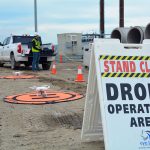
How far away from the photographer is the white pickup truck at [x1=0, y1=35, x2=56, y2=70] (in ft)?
66.0

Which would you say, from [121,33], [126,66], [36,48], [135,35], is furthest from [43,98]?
[36,48]

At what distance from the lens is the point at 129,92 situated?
16.7 feet

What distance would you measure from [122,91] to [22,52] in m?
15.4

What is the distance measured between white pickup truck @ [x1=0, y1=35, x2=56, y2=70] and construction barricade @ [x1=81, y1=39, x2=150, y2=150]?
14949 millimetres

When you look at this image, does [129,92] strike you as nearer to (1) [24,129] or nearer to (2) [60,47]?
(1) [24,129]

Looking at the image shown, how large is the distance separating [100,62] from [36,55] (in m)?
14.4

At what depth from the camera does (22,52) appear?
20109 millimetres

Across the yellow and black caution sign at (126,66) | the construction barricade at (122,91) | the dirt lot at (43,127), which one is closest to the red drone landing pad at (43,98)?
the dirt lot at (43,127)

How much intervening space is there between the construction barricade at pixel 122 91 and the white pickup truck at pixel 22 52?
14.9 meters

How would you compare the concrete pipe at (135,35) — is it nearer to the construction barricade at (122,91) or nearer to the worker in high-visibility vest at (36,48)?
the worker in high-visibility vest at (36,48)

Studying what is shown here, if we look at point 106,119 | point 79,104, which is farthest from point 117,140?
point 79,104

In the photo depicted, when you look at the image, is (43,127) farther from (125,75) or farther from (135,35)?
(135,35)

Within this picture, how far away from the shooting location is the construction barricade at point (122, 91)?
4855 millimetres

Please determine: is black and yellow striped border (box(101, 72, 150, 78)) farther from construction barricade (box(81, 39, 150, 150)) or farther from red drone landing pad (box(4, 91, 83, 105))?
red drone landing pad (box(4, 91, 83, 105))
